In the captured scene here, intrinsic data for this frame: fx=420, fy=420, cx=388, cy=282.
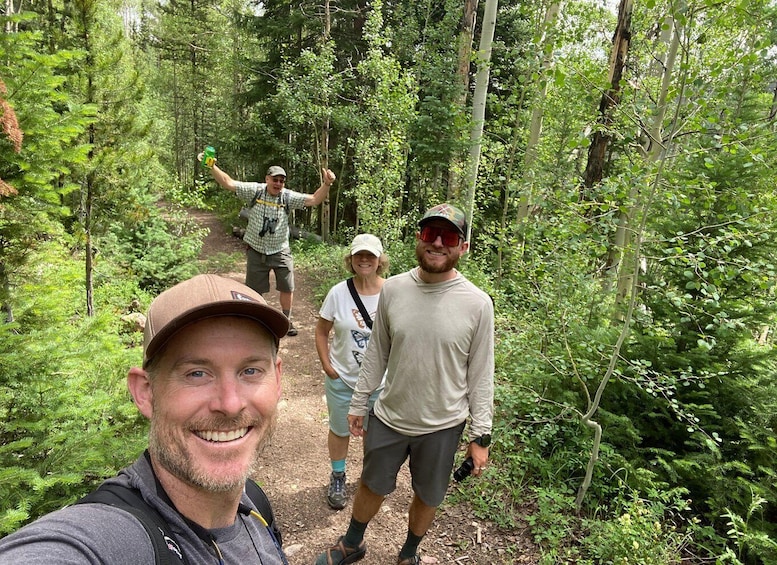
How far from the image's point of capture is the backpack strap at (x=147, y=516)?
93 centimetres

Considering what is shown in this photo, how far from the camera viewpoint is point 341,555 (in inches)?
115

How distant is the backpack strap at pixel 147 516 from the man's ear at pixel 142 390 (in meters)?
0.22

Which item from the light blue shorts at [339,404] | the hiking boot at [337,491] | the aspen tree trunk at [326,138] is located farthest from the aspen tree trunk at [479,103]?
the hiking boot at [337,491]

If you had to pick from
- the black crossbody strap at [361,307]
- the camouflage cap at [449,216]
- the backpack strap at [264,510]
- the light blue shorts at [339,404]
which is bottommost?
the light blue shorts at [339,404]

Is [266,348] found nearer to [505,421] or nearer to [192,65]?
[505,421]

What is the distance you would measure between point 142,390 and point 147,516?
1.17 ft

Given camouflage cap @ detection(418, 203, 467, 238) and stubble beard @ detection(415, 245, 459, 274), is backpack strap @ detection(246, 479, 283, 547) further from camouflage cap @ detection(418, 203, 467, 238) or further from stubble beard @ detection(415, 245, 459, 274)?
camouflage cap @ detection(418, 203, 467, 238)

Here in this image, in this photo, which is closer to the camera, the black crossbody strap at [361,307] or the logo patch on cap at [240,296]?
the logo patch on cap at [240,296]

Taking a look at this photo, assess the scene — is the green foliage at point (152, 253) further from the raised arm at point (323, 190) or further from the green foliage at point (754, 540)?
the green foliage at point (754, 540)

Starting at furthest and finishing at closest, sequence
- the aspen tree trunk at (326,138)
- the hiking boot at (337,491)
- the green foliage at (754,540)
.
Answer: the aspen tree trunk at (326,138), the hiking boot at (337,491), the green foliage at (754,540)

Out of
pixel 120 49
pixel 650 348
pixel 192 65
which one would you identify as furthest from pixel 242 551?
pixel 192 65

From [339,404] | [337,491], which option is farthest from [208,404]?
[337,491]

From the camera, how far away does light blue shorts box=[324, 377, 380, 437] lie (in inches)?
131

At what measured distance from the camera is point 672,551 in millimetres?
3070
